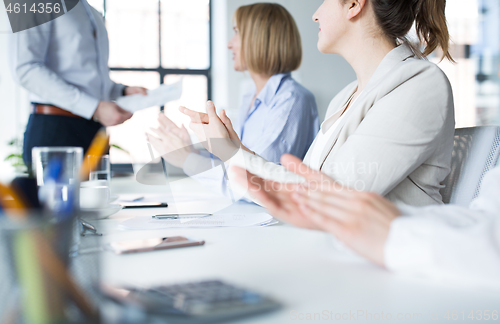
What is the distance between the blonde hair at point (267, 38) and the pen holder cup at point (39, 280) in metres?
1.71

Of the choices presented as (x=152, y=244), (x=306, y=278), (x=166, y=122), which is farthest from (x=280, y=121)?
(x=306, y=278)

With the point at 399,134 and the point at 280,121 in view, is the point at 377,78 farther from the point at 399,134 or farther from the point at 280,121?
the point at 280,121

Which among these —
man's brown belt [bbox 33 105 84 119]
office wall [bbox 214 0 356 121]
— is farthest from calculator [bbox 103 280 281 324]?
office wall [bbox 214 0 356 121]

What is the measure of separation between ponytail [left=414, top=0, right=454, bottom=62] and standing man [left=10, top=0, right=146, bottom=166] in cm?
118

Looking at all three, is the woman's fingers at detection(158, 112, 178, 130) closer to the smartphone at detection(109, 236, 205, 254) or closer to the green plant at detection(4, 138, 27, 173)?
the smartphone at detection(109, 236, 205, 254)

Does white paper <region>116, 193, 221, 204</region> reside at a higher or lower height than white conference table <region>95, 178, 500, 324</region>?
lower

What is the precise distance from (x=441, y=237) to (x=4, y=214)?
1.35 feet

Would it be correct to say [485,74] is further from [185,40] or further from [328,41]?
[328,41]

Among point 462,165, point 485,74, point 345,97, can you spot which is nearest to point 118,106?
point 345,97

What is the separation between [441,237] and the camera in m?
0.43

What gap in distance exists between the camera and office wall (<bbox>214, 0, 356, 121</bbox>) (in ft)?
14.1

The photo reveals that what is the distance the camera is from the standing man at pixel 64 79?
1706mm

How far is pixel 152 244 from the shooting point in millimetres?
611

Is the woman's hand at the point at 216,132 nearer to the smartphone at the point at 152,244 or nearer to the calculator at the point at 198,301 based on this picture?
the smartphone at the point at 152,244
